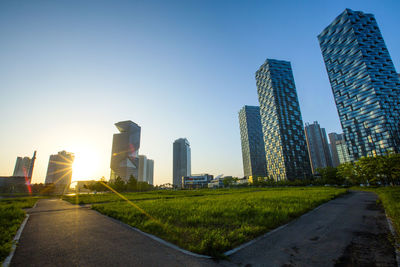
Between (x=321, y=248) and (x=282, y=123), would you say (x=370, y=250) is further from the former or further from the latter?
(x=282, y=123)

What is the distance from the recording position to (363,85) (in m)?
103

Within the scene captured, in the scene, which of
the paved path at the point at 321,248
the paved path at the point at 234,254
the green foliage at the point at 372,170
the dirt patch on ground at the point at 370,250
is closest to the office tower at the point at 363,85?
the green foliage at the point at 372,170

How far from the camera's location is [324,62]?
436ft

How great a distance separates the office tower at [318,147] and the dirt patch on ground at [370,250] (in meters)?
217

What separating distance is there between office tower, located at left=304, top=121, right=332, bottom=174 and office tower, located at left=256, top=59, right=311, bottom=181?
8143 centimetres

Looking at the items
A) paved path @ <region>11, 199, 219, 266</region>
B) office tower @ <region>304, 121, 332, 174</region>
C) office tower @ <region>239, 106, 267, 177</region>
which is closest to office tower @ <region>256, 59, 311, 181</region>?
office tower @ <region>239, 106, 267, 177</region>

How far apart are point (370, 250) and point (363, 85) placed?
142m

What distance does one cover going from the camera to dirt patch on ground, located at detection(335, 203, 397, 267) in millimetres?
4711

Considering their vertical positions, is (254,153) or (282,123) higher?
(282,123)

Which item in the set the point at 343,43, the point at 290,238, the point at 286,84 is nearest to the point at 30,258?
the point at 290,238

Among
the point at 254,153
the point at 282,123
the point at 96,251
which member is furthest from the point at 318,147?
the point at 96,251

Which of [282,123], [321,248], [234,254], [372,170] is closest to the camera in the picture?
[234,254]

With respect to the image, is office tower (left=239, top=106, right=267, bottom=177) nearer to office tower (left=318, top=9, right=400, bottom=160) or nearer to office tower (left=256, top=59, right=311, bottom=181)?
office tower (left=256, top=59, right=311, bottom=181)

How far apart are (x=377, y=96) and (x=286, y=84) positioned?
5578 centimetres
